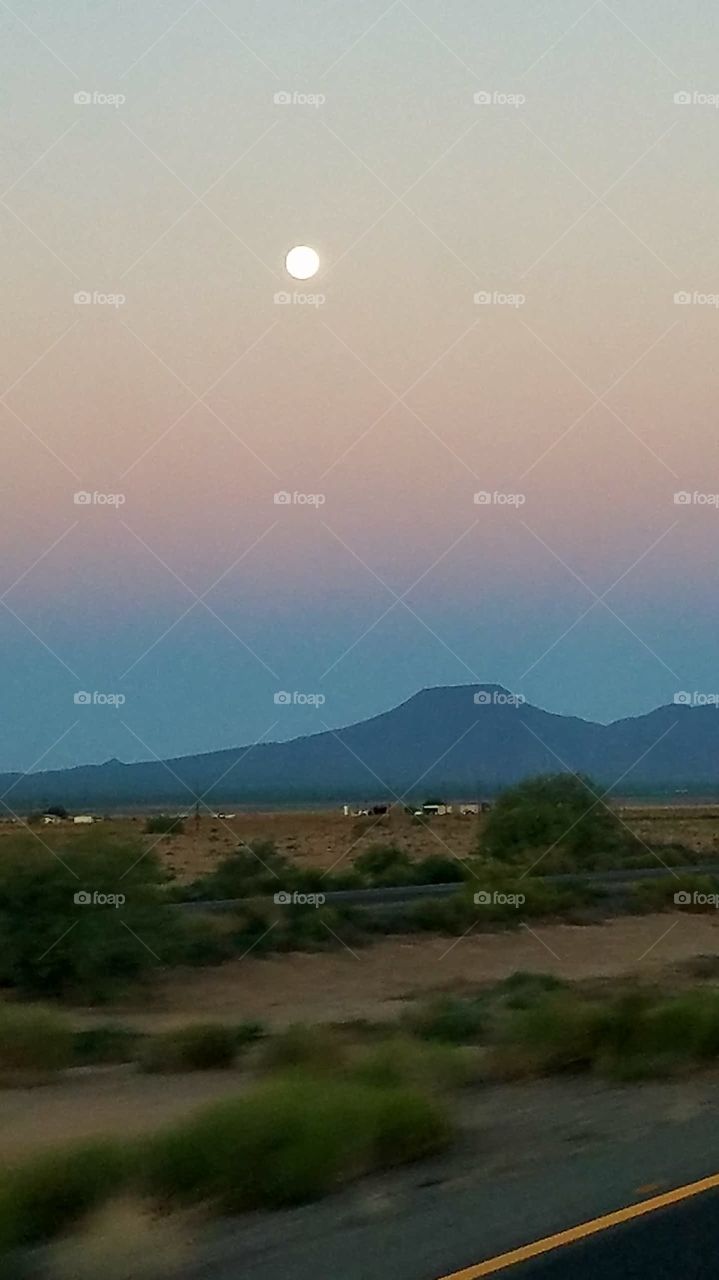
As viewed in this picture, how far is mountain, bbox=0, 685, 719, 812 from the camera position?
1804 inches

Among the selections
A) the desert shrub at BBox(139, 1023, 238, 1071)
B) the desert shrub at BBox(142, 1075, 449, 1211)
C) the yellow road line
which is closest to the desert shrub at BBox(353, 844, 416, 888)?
the desert shrub at BBox(139, 1023, 238, 1071)

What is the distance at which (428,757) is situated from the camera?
139 feet

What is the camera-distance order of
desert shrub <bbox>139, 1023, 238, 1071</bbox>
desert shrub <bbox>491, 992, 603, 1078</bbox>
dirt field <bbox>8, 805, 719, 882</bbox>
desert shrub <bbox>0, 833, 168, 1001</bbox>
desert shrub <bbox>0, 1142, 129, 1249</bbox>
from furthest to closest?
dirt field <bbox>8, 805, 719, 882</bbox> → desert shrub <bbox>0, 833, 168, 1001</bbox> → desert shrub <bbox>139, 1023, 238, 1071</bbox> → desert shrub <bbox>491, 992, 603, 1078</bbox> → desert shrub <bbox>0, 1142, 129, 1249</bbox>

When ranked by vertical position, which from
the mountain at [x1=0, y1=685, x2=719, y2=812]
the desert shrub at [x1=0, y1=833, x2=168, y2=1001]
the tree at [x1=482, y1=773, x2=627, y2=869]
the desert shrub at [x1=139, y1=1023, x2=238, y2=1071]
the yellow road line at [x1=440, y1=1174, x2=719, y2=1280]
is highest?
the mountain at [x1=0, y1=685, x2=719, y2=812]

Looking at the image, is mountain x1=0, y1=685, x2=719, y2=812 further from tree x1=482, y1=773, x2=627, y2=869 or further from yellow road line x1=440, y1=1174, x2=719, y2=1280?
yellow road line x1=440, y1=1174, x2=719, y2=1280

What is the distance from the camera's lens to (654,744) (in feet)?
172

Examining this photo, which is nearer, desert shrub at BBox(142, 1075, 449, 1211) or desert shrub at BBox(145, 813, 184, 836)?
desert shrub at BBox(142, 1075, 449, 1211)

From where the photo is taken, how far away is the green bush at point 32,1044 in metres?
16.9

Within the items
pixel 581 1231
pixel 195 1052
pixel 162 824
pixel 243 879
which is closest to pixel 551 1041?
pixel 195 1052

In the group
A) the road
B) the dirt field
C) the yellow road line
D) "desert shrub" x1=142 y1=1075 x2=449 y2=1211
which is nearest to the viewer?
the yellow road line

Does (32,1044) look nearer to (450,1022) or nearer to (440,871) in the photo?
(450,1022)

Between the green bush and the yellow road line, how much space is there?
329 inches

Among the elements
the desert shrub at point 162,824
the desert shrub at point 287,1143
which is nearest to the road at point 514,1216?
the desert shrub at point 287,1143

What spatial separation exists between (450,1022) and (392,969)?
32.9 ft
